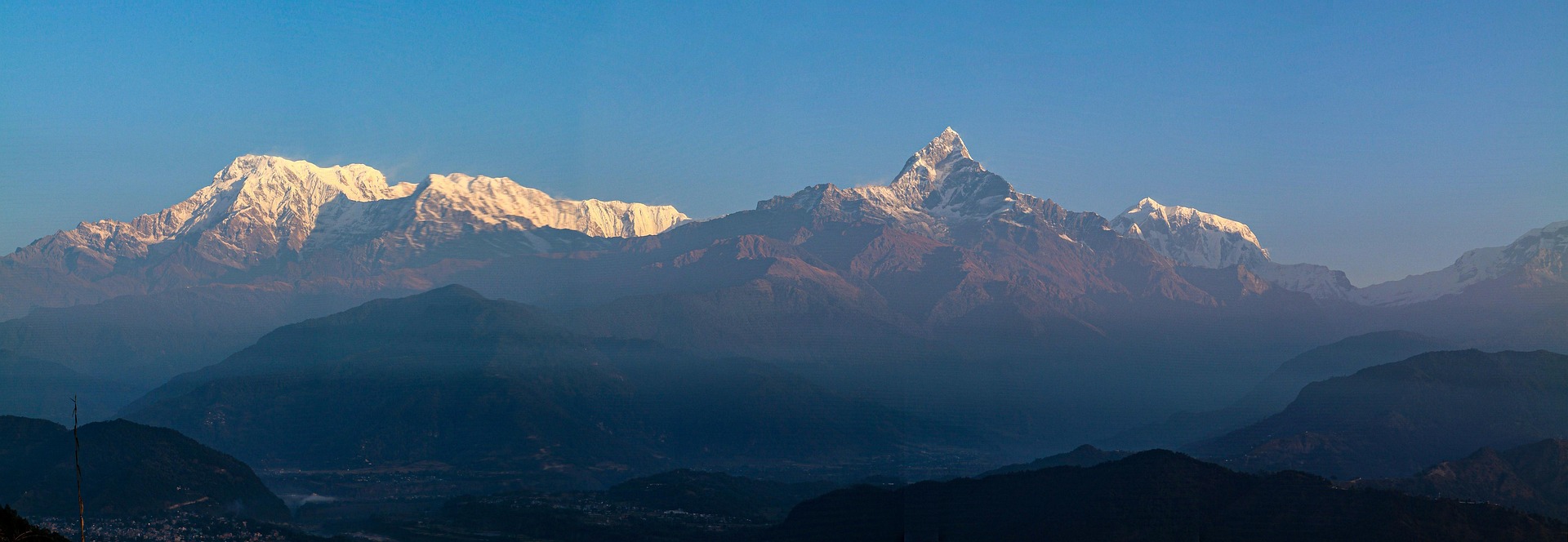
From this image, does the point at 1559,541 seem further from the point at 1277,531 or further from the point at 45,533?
the point at 45,533

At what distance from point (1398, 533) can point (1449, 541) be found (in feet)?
18.8

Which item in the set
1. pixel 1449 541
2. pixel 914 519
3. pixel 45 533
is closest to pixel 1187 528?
pixel 1449 541

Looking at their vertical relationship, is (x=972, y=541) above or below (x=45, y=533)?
below

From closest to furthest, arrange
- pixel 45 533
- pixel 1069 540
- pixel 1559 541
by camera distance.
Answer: pixel 45 533, pixel 1559 541, pixel 1069 540

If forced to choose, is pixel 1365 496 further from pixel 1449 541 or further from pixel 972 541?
pixel 972 541

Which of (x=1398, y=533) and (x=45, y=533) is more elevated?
(x=45, y=533)

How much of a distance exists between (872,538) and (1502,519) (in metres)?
80.2

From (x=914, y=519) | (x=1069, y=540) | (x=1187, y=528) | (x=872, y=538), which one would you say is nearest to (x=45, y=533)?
(x=914, y=519)

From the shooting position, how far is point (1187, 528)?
190500 millimetres

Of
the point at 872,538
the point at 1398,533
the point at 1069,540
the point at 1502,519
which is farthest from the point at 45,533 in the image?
the point at 1502,519

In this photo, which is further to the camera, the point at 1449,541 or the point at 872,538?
the point at 872,538

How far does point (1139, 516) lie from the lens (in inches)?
7657

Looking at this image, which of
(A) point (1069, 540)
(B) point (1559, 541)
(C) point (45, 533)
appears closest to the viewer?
(C) point (45, 533)

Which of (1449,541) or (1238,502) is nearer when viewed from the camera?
(1449,541)
